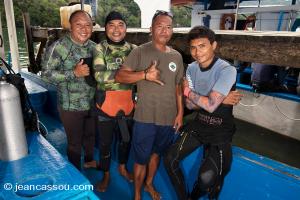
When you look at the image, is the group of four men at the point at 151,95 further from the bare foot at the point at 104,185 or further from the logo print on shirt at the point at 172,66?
the bare foot at the point at 104,185

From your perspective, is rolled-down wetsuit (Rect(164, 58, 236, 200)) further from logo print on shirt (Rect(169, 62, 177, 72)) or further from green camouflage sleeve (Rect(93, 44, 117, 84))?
green camouflage sleeve (Rect(93, 44, 117, 84))

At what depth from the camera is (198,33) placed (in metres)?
2.29

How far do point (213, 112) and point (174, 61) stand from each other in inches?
25.0

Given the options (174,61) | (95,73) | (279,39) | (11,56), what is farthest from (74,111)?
(11,56)

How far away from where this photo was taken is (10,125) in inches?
61.6

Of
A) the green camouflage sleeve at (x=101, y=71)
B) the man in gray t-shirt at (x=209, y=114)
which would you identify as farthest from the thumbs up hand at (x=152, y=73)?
the green camouflage sleeve at (x=101, y=71)

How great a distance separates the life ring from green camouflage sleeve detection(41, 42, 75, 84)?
1397 centimetres

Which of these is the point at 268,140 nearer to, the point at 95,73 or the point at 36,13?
the point at 95,73

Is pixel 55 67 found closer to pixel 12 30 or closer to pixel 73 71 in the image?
pixel 73 71

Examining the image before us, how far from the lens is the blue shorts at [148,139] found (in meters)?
2.61

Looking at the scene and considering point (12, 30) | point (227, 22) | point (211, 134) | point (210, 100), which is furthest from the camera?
point (227, 22)

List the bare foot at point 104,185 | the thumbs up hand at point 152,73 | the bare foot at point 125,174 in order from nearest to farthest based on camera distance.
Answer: the thumbs up hand at point 152,73 → the bare foot at point 104,185 → the bare foot at point 125,174

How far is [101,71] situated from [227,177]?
1.73 m

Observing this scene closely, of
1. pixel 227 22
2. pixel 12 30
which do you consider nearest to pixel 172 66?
pixel 12 30
